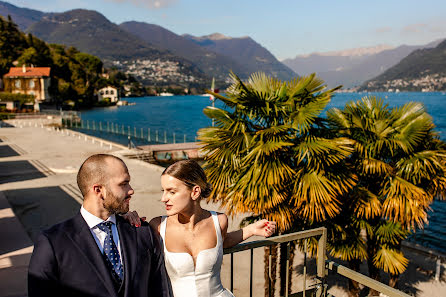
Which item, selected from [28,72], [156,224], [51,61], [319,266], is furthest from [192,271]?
[51,61]

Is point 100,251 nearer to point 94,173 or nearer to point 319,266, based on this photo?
point 94,173

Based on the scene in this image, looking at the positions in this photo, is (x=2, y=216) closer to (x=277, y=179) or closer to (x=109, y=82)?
(x=277, y=179)

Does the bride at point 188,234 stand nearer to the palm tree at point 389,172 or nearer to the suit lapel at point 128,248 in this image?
the suit lapel at point 128,248

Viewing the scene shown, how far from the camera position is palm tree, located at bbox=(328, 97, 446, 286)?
7.12 meters

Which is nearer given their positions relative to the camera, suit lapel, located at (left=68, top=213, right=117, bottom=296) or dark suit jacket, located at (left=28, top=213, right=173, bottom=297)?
dark suit jacket, located at (left=28, top=213, right=173, bottom=297)

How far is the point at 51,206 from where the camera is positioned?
15.2 metres

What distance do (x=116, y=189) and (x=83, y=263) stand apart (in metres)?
0.50

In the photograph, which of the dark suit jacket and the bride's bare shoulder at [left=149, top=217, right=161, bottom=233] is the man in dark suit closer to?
the dark suit jacket

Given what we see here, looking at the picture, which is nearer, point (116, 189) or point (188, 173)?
point (116, 189)

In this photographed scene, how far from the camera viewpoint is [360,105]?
7.95 metres

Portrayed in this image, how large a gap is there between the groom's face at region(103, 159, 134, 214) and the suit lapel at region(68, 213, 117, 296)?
8.9 inches

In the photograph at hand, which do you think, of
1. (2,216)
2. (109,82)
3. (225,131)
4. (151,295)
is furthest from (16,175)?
(109,82)

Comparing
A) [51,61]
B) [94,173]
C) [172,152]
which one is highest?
[51,61]

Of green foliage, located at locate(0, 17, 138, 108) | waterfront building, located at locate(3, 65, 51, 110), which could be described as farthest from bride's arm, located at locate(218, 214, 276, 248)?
green foliage, located at locate(0, 17, 138, 108)
